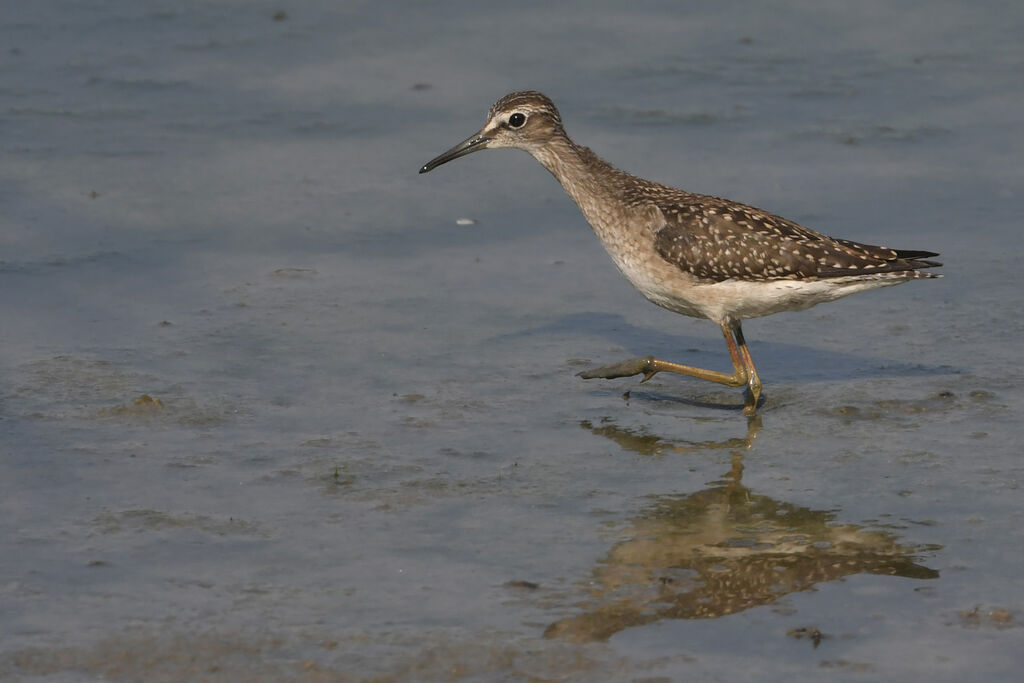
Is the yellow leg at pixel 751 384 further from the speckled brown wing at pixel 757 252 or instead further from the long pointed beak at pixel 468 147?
the long pointed beak at pixel 468 147

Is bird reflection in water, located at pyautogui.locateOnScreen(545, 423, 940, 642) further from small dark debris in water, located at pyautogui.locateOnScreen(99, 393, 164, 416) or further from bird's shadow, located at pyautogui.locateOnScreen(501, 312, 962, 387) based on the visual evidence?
small dark debris in water, located at pyautogui.locateOnScreen(99, 393, 164, 416)

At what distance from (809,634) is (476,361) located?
13.0 ft

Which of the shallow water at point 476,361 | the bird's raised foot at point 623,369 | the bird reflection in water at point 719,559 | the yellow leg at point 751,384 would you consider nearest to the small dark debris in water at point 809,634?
the shallow water at point 476,361

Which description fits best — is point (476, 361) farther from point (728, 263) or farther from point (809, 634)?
point (809, 634)

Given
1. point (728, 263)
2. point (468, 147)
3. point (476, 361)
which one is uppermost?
point (468, 147)

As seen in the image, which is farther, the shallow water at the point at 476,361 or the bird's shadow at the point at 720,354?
the bird's shadow at the point at 720,354

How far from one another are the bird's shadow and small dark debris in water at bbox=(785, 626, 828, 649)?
11.6 feet

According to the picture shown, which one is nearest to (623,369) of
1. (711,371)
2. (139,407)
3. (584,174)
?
(711,371)

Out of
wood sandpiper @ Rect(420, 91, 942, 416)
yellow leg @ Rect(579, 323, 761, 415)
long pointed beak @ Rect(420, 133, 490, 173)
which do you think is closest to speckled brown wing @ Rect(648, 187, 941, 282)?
wood sandpiper @ Rect(420, 91, 942, 416)

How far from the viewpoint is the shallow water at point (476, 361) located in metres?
6.93

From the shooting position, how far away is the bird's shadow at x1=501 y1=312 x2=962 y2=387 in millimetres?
10172

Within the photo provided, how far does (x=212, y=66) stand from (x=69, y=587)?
9.18m

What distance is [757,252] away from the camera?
9.97m

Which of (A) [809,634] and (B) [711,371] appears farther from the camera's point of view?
(B) [711,371]
